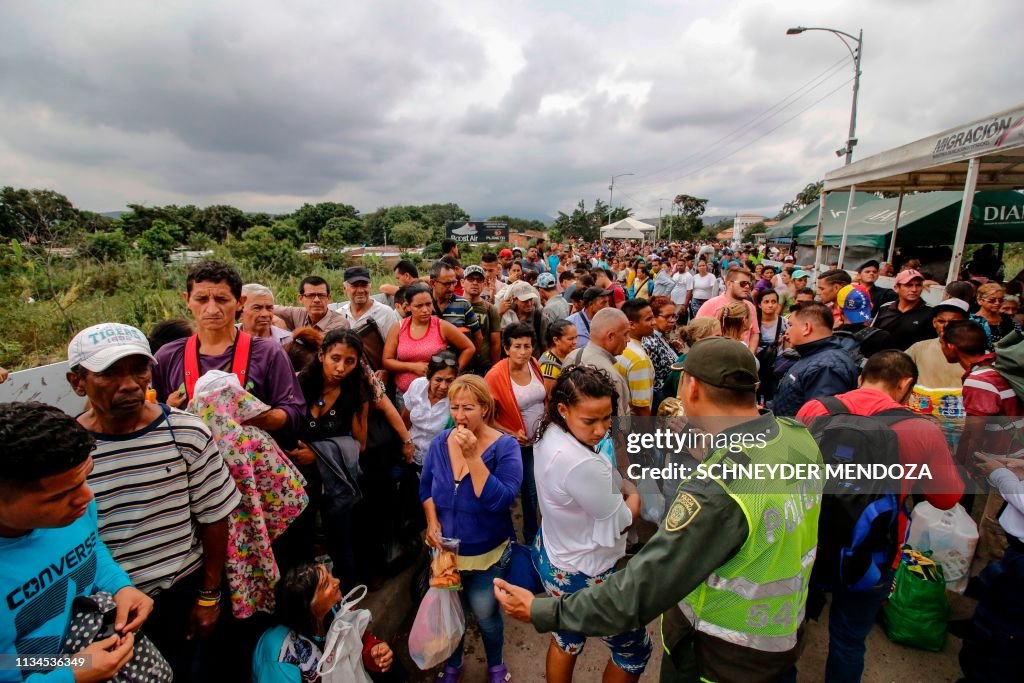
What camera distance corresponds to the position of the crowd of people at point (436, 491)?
1.25 metres

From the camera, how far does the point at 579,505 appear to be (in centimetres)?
188

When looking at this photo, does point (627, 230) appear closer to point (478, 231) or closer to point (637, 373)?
point (637, 373)

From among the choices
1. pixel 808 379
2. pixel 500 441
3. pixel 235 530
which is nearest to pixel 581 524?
pixel 500 441

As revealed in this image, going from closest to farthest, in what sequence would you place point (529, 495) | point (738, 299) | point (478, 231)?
point (529, 495)
point (738, 299)
point (478, 231)

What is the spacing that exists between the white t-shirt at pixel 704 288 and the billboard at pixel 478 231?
41.7 meters

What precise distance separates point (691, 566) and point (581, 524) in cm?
74

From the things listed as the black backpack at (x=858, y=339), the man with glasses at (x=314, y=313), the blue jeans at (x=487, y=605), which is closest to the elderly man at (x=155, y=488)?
the blue jeans at (x=487, y=605)

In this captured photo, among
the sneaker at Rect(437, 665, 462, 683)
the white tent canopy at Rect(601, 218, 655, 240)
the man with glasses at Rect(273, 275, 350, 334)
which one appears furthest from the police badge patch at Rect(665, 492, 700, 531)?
the white tent canopy at Rect(601, 218, 655, 240)

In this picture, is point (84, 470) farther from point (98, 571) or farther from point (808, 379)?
point (808, 379)

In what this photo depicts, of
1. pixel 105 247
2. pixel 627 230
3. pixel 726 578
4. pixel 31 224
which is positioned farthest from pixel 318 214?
pixel 726 578

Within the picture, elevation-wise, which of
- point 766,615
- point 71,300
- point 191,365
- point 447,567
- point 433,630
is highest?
point 191,365

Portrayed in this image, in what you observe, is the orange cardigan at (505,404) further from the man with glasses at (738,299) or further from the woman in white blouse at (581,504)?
the man with glasses at (738,299)

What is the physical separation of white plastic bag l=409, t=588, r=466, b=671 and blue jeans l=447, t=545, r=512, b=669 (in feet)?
0.36

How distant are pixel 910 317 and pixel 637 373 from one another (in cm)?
331
